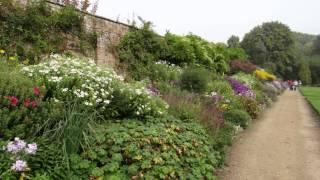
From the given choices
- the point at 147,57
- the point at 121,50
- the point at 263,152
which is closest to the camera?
the point at 263,152

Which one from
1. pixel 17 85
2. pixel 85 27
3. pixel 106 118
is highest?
pixel 85 27

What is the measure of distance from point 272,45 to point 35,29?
43.9 metres

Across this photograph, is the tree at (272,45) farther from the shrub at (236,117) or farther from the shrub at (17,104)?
the shrub at (17,104)

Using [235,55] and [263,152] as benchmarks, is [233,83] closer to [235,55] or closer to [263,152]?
[263,152]

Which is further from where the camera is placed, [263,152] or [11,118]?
[263,152]

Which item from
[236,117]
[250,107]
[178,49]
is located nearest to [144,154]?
[236,117]

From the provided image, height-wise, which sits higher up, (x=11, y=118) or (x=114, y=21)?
(x=114, y=21)

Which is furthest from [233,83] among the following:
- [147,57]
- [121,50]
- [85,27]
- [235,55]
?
[235,55]

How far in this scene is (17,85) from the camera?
4.64 meters

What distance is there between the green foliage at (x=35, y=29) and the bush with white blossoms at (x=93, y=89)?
64.0 inches

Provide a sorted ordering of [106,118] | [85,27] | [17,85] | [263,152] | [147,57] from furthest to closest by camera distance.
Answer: [147,57] < [85,27] < [263,152] < [106,118] < [17,85]

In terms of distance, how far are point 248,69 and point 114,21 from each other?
13.1 meters

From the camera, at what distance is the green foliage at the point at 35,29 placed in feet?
26.3

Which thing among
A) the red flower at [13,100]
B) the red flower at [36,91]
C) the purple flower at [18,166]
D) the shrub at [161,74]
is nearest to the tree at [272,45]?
the shrub at [161,74]
